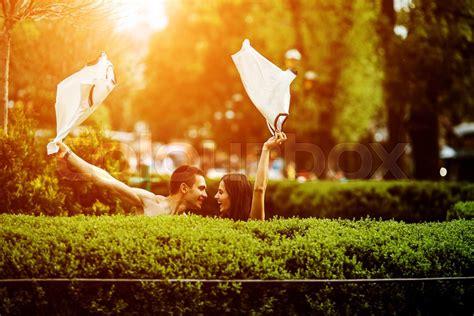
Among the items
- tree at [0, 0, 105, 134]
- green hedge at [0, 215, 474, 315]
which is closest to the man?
green hedge at [0, 215, 474, 315]

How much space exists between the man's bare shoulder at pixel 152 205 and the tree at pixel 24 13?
2.10m

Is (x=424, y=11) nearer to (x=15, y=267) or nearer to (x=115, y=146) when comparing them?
(x=115, y=146)

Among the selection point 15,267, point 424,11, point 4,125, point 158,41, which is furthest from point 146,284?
point 158,41

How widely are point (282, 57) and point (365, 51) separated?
387 cm

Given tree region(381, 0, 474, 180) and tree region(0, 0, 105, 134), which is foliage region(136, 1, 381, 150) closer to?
tree region(381, 0, 474, 180)

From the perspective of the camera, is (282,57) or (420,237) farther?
(282,57)

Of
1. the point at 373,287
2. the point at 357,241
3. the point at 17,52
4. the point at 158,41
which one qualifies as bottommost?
the point at 373,287

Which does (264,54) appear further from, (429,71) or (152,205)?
(152,205)

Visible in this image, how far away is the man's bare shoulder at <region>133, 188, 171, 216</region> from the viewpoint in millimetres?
6930

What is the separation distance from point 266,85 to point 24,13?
327 centimetres

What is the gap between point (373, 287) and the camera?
5.39 meters

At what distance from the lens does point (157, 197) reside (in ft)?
23.0

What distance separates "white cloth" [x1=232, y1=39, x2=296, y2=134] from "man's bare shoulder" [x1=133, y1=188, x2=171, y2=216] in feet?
4.80

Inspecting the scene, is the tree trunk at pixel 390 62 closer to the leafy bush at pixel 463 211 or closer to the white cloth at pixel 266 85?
the leafy bush at pixel 463 211
